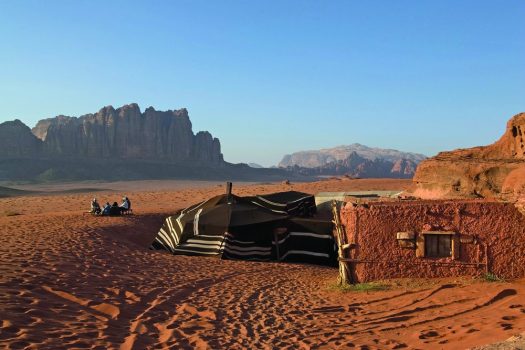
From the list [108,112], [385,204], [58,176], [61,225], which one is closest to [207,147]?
[108,112]

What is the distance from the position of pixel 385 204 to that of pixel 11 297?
840 centimetres

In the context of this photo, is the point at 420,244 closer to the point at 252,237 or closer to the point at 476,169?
the point at 476,169

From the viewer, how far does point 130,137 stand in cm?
11638

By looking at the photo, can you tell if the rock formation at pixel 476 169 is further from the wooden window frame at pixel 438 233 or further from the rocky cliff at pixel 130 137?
the rocky cliff at pixel 130 137

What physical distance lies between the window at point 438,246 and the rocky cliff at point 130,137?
110 meters

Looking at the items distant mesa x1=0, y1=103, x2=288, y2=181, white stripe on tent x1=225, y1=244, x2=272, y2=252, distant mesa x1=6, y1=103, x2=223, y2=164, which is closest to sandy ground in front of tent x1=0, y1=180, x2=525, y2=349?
white stripe on tent x1=225, y1=244, x2=272, y2=252

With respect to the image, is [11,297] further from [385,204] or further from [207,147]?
[207,147]

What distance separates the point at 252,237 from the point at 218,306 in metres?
6.68

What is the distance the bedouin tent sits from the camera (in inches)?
631

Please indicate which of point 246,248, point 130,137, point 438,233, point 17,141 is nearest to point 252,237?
point 246,248

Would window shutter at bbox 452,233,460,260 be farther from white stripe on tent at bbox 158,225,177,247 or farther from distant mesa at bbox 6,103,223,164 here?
distant mesa at bbox 6,103,223,164

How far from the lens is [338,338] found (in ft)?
25.4

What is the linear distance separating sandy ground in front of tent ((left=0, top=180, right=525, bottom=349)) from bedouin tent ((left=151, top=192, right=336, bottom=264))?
1531 millimetres

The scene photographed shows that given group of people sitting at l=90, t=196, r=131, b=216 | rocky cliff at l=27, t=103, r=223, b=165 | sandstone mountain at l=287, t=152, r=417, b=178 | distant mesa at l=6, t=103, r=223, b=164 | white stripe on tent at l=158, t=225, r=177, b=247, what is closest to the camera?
white stripe on tent at l=158, t=225, r=177, b=247
